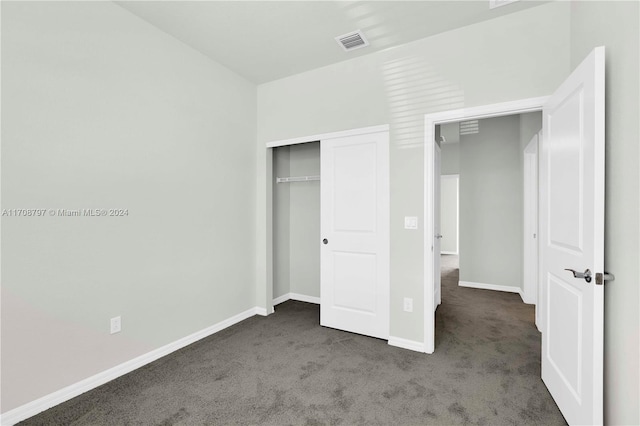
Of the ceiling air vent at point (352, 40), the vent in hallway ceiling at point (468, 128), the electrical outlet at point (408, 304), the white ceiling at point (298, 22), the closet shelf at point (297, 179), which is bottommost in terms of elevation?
the electrical outlet at point (408, 304)

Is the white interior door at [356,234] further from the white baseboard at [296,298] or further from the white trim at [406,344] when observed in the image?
the white baseboard at [296,298]

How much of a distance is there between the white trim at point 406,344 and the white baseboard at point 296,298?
5.01 ft

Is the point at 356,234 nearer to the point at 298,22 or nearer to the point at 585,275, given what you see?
the point at 585,275

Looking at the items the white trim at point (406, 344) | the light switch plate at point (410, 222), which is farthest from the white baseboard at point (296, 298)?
the light switch plate at point (410, 222)

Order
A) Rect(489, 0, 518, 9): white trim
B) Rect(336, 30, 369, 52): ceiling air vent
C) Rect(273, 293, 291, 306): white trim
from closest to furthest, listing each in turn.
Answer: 1. Rect(489, 0, 518, 9): white trim
2. Rect(336, 30, 369, 52): ceiling air vent
3. Rect(273, 293, 291, 306): white trim

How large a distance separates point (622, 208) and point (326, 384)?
6.98ft

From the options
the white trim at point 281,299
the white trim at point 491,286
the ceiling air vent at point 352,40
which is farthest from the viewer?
the white trim at point 491,286

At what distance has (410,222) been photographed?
2.94m

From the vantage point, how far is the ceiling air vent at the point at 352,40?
279 centimetres

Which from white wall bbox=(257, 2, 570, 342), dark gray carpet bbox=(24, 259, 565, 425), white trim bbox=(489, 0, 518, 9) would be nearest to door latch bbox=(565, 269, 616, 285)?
dark gray carpet bbox=(24, 259, 565, 425)

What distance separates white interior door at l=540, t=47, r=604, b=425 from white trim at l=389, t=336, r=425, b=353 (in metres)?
0.93

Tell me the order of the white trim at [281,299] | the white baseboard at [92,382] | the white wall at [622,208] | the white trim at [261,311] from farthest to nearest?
the white trim at [281,299] < the white trim at [261,311] < the white baseboard at [92,382] < the white wall at [622,208]

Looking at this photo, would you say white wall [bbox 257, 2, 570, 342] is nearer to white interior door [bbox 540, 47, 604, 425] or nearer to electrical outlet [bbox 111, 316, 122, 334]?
white interior door [bbox 540, 47, 604, 425]

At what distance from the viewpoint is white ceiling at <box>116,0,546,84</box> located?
7.95 feet
